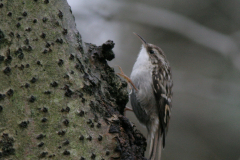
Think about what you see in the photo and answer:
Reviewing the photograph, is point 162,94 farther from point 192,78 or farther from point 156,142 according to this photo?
point 192,78

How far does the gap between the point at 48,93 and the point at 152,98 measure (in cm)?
194

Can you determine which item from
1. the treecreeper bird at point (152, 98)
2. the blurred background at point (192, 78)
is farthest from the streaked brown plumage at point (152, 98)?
the blurred background at point (192, 78)

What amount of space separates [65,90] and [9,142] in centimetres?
28

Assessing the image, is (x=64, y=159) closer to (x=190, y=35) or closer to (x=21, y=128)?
(x=21, y=128)

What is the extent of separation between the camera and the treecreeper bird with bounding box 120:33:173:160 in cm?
282

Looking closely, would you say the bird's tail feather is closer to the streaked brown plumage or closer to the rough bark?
the streaked brown plumage

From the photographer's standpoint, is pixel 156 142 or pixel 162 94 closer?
pixel 156 142

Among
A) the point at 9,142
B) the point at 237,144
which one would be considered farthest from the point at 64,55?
the point at 237,144

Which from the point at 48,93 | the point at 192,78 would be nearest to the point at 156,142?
the point at 48,93

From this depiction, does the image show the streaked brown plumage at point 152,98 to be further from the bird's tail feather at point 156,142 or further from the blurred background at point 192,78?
the blurred background at point 192,78

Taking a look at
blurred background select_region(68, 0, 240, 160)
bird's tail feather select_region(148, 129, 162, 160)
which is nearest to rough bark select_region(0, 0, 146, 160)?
bird's tail feather select_region(148, 129, 162, 160)

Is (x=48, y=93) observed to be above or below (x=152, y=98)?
below

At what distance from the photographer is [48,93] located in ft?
3.38

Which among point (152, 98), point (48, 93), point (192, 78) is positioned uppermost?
point (192, 78)
